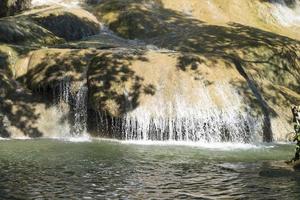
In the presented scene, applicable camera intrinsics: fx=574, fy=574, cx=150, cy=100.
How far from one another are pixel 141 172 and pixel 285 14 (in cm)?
3854

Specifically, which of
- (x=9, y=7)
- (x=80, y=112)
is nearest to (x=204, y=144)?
(x=80, y=112)

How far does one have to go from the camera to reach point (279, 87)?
35.2m

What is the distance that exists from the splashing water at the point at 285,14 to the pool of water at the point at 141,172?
28916 millimetres

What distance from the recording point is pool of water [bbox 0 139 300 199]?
49.9ft

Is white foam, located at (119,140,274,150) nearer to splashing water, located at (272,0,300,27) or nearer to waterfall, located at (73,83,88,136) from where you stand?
waterfall, located at (73,83,88,136)

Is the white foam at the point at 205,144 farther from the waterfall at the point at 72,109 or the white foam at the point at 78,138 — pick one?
the waterfall at the point at 72,109

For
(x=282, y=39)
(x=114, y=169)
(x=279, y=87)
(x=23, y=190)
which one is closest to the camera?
(x=23, y=190)

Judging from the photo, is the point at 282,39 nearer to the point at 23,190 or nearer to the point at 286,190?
the point at 286,190

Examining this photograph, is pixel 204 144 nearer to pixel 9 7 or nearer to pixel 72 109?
pixel 72 109

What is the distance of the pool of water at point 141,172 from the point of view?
15.2m

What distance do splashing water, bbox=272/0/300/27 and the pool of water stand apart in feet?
94.9

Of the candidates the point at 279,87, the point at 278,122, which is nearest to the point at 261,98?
the point at 278,122

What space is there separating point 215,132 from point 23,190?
1518 cm

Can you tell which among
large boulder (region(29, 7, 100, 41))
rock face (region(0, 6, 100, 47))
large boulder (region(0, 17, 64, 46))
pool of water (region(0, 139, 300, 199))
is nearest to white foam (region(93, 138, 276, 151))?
pool of water (region(0, 139, 300, 199))
